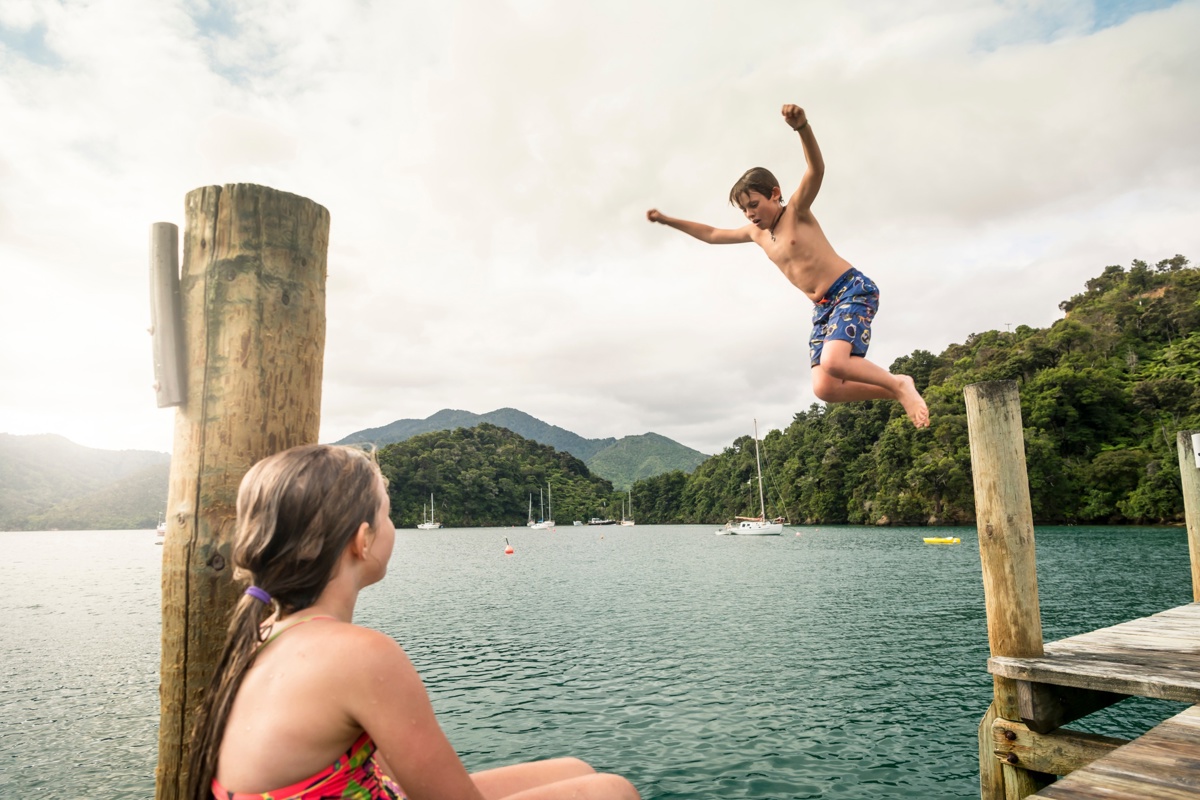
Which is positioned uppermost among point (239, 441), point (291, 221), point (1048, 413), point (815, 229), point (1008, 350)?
point (1008, 350)

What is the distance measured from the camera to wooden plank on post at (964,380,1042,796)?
17.8 ft

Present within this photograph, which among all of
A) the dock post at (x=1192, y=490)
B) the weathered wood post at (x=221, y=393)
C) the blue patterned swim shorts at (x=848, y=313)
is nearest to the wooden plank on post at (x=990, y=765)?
the blue patterned swim shorts at (x=848, y=313)

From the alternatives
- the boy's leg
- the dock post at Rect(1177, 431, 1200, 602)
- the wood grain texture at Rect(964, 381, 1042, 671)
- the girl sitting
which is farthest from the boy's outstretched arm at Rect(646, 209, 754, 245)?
the dock post at Rect(1177, 431, 1200, 602)

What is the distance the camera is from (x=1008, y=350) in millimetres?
81688

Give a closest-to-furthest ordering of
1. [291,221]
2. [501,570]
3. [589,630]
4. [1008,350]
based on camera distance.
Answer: [291,221] < [589,630] < [501,570] < [1008,350]

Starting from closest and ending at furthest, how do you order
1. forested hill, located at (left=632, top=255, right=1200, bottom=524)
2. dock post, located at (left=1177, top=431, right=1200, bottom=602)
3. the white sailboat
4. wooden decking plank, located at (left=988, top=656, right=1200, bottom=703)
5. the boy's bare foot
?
wooden decking plank, located at (left=988, top=656, right=1200, bottom=703)
the boy's bare foot
dock post, located at (left=1177, top=431, right=1200, bottom=602)
forested hill, located at (left=632, top=255, right=1200, bottom=524)
the white sailboat

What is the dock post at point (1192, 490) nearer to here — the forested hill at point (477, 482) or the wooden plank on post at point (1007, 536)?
the wooden plank on post at point (1007, 536)

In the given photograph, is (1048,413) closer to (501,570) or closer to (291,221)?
(501,570)

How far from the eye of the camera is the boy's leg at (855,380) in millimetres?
4855

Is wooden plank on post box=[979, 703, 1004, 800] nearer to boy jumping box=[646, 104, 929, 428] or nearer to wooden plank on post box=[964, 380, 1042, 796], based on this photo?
wooden plank on post box=[964, 380, 1042, 796]

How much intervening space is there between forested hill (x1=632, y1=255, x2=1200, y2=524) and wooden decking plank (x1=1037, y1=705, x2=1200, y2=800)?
57255mm

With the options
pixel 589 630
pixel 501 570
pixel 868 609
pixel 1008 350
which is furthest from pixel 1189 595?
pixel 1008 350

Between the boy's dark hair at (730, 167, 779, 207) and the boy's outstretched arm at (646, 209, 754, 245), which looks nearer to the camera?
the boy's dark hair at (730, 167, 779, 207)

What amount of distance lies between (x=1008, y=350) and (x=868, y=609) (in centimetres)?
7022
